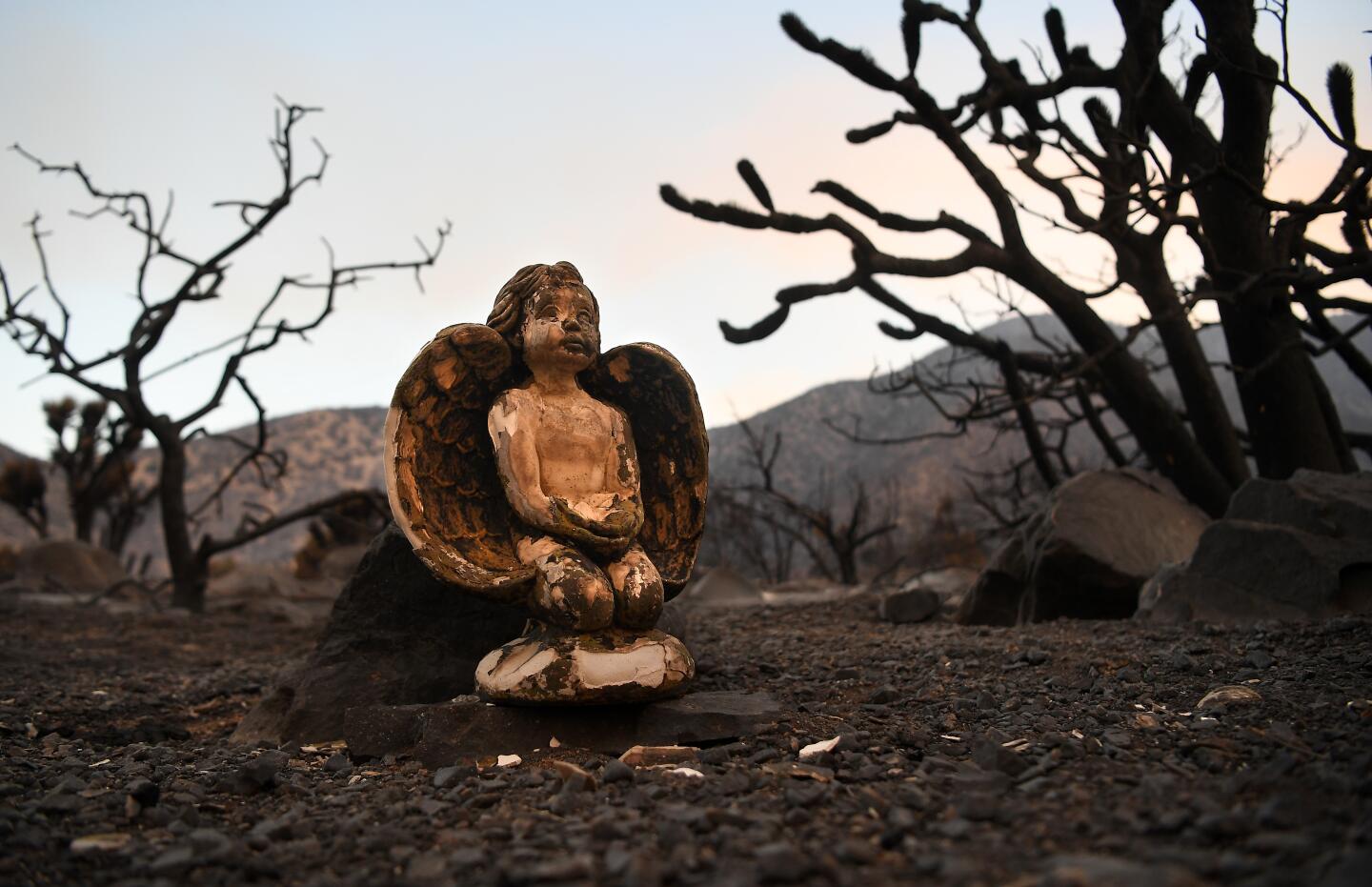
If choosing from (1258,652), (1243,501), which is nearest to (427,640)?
(1258,652)

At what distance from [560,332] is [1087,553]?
4281 millimetres

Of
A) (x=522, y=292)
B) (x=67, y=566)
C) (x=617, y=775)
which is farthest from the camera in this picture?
(x=67, y=566)

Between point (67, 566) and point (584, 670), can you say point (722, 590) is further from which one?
point (67, 566)

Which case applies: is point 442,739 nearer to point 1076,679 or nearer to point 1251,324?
point 1076,679

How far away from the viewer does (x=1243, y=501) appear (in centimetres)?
601

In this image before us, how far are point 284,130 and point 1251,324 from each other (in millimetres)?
9290

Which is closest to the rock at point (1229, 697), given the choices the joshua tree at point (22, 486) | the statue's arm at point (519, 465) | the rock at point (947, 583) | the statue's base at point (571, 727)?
the statue's base at point (571, 727)

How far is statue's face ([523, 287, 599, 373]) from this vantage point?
153 inches

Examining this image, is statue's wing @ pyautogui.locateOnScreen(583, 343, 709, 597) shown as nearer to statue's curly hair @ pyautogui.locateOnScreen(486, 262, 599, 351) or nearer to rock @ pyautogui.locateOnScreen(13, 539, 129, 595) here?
statue's curly hair @ pyautogui.locateOnScreen(486, 262, 599, 351)

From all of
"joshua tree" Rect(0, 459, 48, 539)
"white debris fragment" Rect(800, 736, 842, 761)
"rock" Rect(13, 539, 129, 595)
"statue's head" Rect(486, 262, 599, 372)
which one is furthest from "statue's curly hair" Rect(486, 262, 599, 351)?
"joshua tree" Rect(0, 459, 48, 539)

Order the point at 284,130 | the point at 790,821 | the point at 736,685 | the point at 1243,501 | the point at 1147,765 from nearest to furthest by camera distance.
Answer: the point at 790,821 → the point at 1147,765 → the point at 736,685 → the point at 1243,501 → the point at 284,130

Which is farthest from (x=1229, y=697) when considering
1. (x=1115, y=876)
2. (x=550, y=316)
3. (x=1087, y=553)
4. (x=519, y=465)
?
(x=1087, y=553)

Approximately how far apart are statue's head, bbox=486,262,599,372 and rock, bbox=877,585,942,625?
14.6 feet

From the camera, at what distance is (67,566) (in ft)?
52.0
